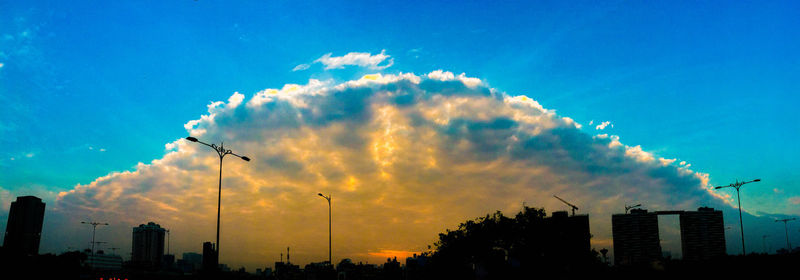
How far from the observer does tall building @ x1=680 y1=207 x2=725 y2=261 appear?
19100 cm

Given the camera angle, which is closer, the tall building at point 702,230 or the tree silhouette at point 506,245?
the tree silhouette at point 506,245

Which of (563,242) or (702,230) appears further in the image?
(702,230)

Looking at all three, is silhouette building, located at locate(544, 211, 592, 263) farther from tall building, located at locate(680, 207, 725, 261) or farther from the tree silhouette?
tall building, located at locate(680, 207, 725, 261)

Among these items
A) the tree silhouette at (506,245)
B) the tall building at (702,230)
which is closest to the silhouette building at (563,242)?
the tree silhouette at (506,245)

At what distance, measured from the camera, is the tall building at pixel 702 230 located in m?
191

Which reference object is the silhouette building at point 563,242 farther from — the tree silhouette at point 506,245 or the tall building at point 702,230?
the tall building at point 702,230

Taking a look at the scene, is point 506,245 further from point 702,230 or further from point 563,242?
point 702,230

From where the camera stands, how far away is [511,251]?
82.2 meters

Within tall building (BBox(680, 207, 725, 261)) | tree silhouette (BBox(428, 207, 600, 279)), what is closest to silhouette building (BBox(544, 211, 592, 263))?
tree silhouette (BBox(428, 207, 600, 279))

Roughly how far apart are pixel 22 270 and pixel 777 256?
55065mm

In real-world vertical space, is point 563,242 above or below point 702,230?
below

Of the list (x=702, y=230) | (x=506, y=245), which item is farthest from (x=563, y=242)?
(x=702, y=230)

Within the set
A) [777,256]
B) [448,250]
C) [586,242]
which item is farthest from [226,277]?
[586,242]

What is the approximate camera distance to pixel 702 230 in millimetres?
193125
